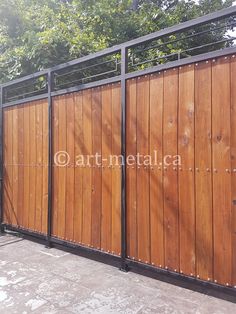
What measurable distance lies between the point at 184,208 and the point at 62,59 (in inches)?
184

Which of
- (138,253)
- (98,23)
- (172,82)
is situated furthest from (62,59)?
(138,253)

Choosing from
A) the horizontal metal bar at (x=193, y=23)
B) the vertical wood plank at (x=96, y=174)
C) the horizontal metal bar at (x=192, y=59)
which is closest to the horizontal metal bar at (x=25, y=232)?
the vertical wood plank at (x=96, y=174)

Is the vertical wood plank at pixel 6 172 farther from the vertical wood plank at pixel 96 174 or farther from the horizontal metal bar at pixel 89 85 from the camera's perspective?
the vertical wood plank at pixel 96 174

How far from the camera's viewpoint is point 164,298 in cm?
287

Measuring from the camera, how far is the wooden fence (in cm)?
276

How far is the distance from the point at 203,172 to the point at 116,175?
3.56ft

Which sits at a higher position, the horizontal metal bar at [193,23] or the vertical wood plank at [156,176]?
the horizontal metal bar at [193,23]

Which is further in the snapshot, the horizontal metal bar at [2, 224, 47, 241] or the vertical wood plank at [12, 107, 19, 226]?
the vertical wood plank at [12, 107, 19, 226]

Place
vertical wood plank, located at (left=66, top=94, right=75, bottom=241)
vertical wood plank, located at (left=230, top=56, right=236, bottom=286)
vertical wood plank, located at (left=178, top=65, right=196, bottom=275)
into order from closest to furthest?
vertical wood plank, located at (left=230, top=56, right=236, bottom=286)
vertical wood plank, located at (left=178, top=65, right=196, bottom=275)
vertical wood plank, located at (left=66, top=94, right=75, bottom=241)

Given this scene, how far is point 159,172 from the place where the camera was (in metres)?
3.22

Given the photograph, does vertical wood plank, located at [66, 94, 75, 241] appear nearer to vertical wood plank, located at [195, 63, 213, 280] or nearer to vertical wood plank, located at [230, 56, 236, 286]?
vertical wood plank, located at [195, 63, 213, 280]

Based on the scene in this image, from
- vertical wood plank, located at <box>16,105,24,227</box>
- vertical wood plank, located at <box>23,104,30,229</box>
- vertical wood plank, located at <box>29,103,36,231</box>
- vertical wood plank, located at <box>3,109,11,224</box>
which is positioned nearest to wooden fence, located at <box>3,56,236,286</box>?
vertical wood plank, located at <box>29,103,36,231</box>

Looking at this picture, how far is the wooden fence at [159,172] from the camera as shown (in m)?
2.76

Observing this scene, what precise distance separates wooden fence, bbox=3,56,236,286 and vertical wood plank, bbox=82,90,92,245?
0.5 inches
